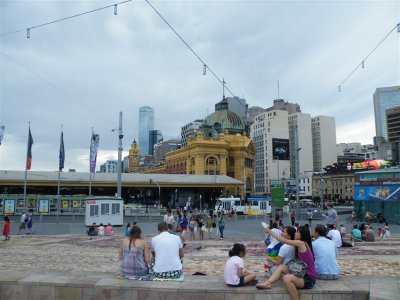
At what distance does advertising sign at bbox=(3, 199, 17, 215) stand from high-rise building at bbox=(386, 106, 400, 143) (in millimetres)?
111284

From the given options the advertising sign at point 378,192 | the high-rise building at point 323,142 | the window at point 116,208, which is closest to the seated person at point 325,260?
the window at point 116,208

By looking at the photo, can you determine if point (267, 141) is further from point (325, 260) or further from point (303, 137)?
point (325, 260)

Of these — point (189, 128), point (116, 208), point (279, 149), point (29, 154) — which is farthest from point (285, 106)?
point (116, 208)

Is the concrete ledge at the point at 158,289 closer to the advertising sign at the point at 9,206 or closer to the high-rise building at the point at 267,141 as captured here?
the advertising sign at the point at 9,206

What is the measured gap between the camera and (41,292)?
7.39 metres

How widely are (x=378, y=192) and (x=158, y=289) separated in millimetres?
35594

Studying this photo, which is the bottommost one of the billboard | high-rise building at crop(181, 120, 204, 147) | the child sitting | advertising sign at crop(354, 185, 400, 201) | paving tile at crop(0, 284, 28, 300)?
paving tile at crop(0, 284, 28, 300)

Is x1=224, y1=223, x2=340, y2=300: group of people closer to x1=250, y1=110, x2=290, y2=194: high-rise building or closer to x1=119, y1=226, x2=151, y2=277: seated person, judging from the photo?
x1=119, y1=226, x2=151, y2=277: seated person

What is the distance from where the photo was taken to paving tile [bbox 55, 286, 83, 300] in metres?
7.29

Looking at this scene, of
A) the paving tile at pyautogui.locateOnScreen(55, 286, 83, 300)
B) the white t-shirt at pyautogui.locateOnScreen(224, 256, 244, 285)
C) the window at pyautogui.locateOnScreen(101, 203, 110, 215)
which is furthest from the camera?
the window at pyautogui.locateOnScreen(101, 203, 110, 215)

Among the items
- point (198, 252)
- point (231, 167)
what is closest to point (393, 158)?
point (231, 167)

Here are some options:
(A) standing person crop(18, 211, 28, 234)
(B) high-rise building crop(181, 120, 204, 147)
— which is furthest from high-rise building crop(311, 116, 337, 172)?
(A) standing person crop(18, 211, 28, 234)

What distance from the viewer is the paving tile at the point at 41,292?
7371 mm

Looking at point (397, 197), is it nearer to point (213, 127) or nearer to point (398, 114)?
point (213, 127)
